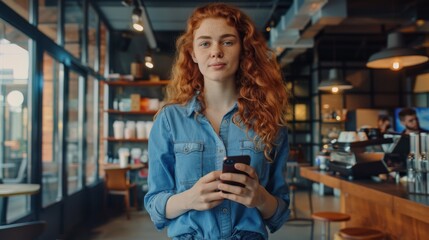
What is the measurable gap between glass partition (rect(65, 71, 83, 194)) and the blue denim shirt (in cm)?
457

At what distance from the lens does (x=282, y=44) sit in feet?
22.4

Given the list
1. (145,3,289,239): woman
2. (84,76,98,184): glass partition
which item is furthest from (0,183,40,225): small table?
(84,76,98,184): glass partition

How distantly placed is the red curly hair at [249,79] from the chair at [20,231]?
1.33m

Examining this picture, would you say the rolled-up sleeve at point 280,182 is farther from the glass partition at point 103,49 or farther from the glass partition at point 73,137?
the glass partition at point 103,49

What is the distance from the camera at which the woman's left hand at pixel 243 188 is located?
961 mm

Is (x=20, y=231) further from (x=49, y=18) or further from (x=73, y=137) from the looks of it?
(x=73, y=137)

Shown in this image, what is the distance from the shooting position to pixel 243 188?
3.21ft

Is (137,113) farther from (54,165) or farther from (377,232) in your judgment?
(377,232)

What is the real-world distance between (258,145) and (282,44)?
19.6 feet

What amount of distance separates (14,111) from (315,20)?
12.9 ft

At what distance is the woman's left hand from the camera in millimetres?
961

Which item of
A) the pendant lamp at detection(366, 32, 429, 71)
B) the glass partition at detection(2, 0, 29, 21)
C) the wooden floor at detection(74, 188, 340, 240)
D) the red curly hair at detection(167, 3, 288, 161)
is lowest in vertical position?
the wooden floor at detection(74, 188, 340, 240)

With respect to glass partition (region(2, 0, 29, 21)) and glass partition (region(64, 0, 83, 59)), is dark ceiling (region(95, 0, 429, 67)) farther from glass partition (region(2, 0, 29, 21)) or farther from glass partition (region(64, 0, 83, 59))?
glass partition (region(2, 0, 29, 21))

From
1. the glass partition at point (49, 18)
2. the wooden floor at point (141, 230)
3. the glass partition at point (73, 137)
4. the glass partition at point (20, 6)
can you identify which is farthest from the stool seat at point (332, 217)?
the glass partition at point (73, 137)
